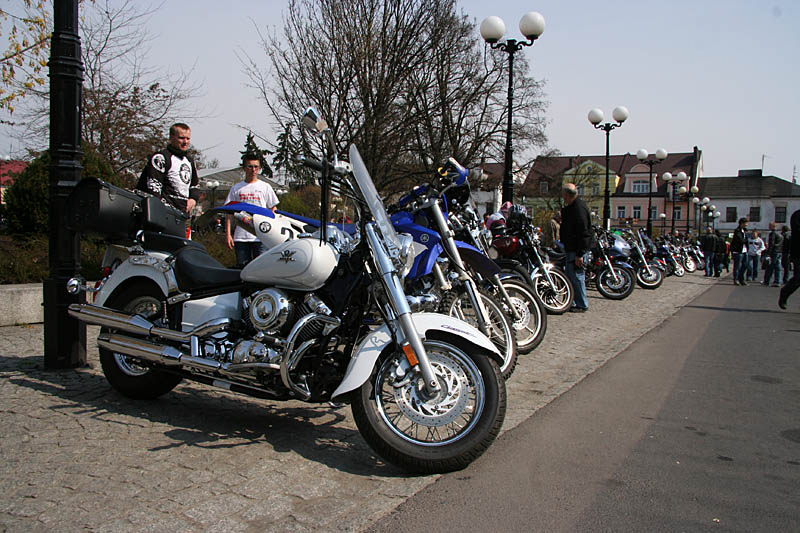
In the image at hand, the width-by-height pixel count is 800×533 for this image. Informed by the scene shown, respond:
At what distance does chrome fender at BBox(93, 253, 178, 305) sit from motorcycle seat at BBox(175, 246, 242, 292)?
4.7 inches

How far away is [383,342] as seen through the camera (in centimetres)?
340

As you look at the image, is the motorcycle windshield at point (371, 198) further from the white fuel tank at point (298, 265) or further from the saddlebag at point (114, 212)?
the saddlebag at point (114, 212)

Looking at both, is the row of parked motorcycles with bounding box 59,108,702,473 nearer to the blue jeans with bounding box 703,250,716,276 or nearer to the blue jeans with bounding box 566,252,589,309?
the blue jeans with bounding box 566,252,589,309

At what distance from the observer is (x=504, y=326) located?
5.41m

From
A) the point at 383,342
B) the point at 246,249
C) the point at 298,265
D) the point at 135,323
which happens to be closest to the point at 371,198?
the point at 298,265

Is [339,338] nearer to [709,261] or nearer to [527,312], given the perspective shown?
[527,312]

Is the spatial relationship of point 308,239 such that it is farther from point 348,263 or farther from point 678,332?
point 678,332

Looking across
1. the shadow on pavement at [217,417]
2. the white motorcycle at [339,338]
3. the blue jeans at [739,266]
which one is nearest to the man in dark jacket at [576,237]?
the shadow on pavement at [217,417]

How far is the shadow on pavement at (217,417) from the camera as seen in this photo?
366cm

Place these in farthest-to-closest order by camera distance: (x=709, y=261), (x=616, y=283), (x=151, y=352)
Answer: (x=709, y=261) → (x=616, y=283) → (x=151, y=352)

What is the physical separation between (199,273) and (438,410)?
1.78 meters

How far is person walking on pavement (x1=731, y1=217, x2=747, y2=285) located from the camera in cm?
1928

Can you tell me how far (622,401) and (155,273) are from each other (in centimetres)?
359

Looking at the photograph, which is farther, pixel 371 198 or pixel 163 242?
pixel 163 242
